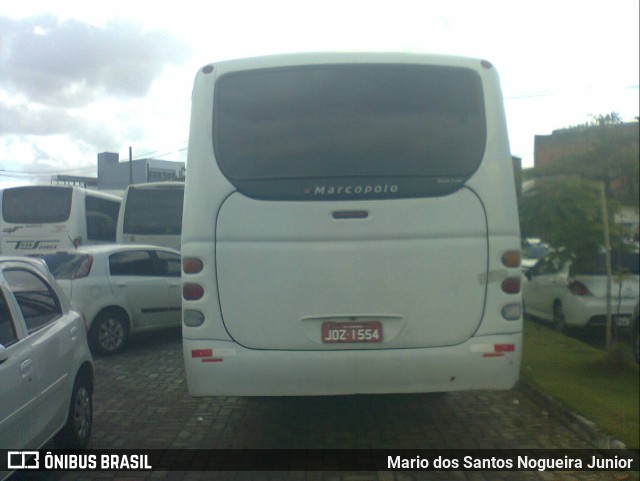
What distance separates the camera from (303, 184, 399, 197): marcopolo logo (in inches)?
213

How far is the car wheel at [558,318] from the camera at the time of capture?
1255 cm

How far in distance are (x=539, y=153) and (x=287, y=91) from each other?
22.1 feet

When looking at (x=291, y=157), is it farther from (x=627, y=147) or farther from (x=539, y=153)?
(x=539, y=153)

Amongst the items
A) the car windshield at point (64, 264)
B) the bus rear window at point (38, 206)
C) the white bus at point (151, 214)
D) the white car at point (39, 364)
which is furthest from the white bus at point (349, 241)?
the bus rear window at point (38, 206)

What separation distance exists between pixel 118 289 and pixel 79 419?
522cm

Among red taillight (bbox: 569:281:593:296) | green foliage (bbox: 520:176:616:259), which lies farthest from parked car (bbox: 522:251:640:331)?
green foliage (bbox: 520:176:616:259)

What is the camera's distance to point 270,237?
17.7ft

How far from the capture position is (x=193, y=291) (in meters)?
5.46

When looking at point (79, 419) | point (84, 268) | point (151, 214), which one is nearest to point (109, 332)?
point (84, 268)

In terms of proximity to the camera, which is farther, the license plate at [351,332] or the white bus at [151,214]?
the white bus at [151,214]

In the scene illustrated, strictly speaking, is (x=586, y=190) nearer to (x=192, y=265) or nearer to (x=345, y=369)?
(x=345, y=369)

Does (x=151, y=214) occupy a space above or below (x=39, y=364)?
above

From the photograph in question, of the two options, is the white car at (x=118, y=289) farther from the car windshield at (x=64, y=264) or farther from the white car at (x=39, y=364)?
the white car at (x=39, y=364)

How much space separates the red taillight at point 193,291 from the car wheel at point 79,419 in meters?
1.24
